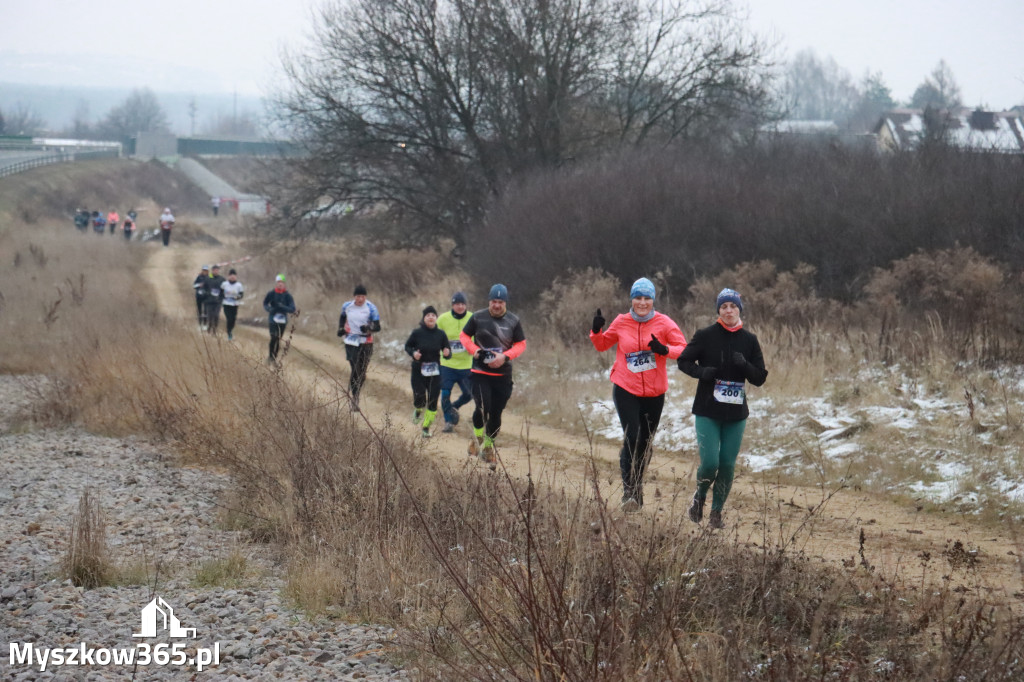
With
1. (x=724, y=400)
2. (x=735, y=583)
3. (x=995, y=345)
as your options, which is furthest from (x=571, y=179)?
(x=735, y=583)

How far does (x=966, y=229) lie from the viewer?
55.3ft

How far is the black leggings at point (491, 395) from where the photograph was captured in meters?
10.9

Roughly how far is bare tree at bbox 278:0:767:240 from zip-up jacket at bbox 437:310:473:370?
1651cm

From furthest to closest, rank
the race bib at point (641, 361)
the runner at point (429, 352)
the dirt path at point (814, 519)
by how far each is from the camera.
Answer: the runner at point (429, 352)
the race bib at point (641, 361)
the dirt path at point (814, 519)

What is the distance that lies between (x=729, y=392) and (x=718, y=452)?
48 centimetres

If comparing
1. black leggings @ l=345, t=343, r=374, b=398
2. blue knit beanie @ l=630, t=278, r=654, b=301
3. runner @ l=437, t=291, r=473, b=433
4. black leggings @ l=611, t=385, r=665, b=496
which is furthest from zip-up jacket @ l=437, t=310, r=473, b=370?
blue knit beanie @ l=630, t=278, r=654, b=301

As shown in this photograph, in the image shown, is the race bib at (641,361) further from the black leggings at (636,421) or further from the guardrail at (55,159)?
the guardrail at (55,159)

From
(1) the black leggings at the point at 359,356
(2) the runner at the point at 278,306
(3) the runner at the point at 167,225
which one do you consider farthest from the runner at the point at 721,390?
(3) the runner at the point at 167,225

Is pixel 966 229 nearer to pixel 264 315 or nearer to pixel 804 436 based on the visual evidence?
pixel 804 436

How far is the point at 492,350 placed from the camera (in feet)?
35.4

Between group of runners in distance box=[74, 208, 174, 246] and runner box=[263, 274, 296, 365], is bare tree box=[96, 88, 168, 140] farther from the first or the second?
runner box=[263, 274, 296, 365]

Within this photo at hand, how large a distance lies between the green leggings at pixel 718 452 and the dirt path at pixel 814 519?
0.23 m

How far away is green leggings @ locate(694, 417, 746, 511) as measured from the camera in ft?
26.1

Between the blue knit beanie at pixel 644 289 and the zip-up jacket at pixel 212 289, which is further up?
the blue knit beanie at pixel 644 289
